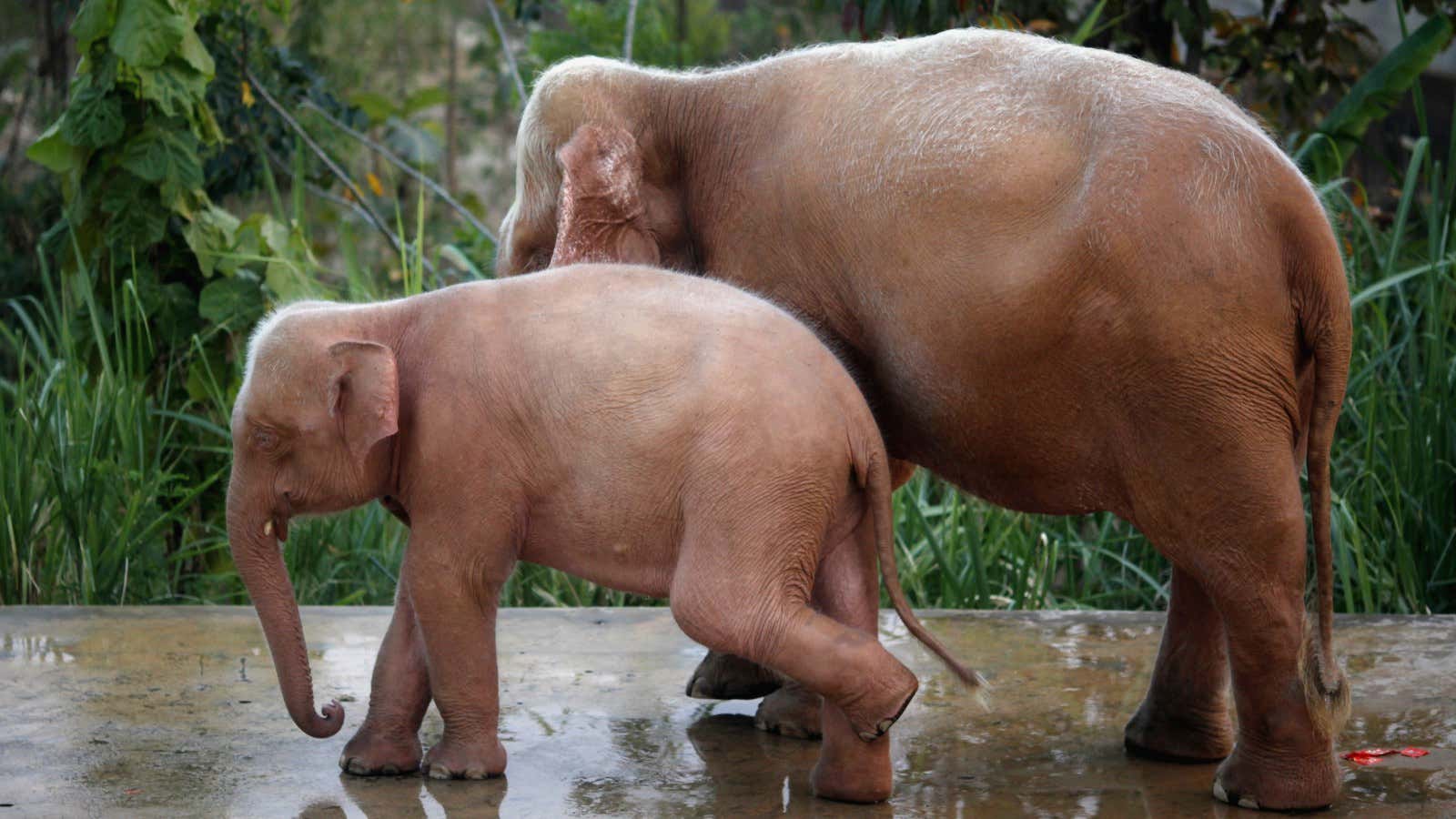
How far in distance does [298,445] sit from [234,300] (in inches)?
126

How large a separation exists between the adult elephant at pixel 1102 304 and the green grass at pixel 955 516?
1.82m

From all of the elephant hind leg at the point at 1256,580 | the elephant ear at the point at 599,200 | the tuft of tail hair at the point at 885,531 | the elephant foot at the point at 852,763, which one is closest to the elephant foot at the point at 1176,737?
the elephant hind leg at the point at 1256,580

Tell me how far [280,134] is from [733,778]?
4.98 metres

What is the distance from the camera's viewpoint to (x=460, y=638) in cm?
308

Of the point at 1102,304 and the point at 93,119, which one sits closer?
the point at 1102,304

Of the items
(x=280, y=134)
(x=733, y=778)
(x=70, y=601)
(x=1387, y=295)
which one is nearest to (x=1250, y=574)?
(x=733, y=778)

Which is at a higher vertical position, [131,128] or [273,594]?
[131,128]

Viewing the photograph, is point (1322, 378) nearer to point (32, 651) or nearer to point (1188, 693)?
point (1188, 693)

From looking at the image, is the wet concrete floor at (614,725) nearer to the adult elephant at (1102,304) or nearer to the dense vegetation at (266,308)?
the adult elephant at (1102,304)

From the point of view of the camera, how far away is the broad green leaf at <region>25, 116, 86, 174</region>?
19.5 feet

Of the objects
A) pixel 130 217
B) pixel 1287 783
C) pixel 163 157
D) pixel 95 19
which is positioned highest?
pixel 95 19

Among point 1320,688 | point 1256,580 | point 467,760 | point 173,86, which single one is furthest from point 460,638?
point 173,86

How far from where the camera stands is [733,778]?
3273 mm

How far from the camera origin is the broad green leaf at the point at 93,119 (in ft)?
19.3
